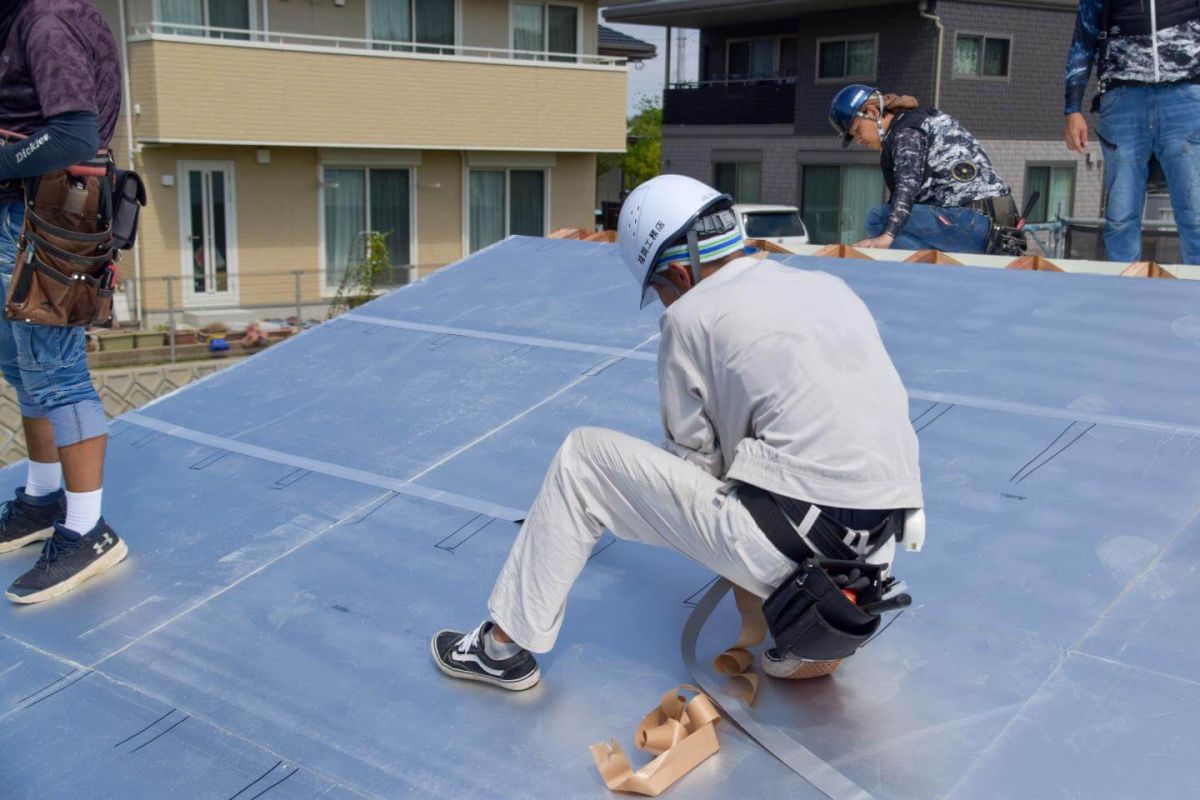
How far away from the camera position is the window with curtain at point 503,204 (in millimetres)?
15156

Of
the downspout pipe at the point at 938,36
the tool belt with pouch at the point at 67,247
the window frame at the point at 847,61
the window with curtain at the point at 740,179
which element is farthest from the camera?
the window with curtain at the point at 740,179

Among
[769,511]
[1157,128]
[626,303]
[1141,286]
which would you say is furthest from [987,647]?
[1157,128]

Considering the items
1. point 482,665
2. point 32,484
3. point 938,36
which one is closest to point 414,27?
point 938,36

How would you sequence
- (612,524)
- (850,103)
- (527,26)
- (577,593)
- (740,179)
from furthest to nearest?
1. (740,179)
2. (527,26)
3. (850,103)
4. (577,593)
5. (612,524)

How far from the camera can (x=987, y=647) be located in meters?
2.35

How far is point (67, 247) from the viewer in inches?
113

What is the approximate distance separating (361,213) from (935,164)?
1024 cm

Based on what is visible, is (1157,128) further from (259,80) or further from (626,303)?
(259,80)

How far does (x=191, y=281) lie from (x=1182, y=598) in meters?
11.9

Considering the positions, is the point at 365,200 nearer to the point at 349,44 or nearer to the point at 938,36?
the point at 349,44

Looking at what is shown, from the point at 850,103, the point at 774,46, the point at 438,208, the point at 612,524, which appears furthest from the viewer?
the point at 774,46

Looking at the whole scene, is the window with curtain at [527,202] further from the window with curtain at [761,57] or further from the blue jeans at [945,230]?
the blue jeans at [945,230]

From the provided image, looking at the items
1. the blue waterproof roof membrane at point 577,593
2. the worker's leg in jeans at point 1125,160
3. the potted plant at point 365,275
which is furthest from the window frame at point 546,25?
the blue waterproof roof membrane at point 577,593

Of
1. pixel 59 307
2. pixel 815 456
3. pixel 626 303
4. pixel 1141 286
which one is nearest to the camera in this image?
pixel 815 456
